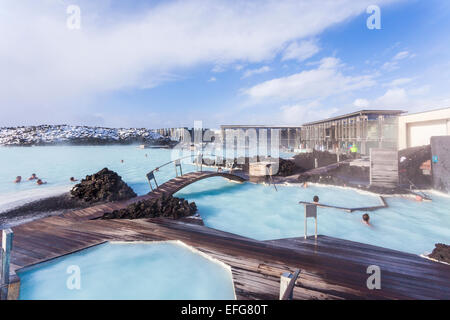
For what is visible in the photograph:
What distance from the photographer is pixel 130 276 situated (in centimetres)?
412

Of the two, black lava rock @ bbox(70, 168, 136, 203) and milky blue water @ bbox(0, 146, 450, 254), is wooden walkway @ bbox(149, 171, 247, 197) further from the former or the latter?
black lava rock @ bbox(70, 168, 136, 203)

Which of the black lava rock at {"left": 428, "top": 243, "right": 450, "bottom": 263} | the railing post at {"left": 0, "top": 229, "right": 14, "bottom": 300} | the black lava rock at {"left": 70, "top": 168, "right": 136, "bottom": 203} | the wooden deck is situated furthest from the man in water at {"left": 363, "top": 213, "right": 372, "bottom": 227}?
the black lava rock at {"left": 70, "top": 168, "right": 136, "bottom": 203}

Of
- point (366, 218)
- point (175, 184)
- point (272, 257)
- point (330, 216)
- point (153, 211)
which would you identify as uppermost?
point (175, 184)

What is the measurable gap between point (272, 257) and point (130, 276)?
2.81 m

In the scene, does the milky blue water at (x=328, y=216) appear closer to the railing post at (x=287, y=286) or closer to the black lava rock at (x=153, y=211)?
the black lava rock at (x=153, y=211)

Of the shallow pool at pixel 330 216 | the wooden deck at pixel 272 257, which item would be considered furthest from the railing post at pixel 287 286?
the shallow pool at pixel 330 216

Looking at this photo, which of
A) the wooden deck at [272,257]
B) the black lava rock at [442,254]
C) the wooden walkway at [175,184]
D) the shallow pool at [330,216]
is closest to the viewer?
the wooden deck at [272,257]

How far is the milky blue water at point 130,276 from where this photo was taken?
3.59 metres

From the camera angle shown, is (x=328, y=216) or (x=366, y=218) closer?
(x=366, y=218)

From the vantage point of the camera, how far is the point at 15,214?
26.4 ft

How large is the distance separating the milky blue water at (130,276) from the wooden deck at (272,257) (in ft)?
0.74

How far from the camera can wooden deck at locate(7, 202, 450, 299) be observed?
123 inches

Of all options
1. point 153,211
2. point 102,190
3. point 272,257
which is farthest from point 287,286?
point 102,190

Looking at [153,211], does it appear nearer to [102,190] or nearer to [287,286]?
[102,190]
